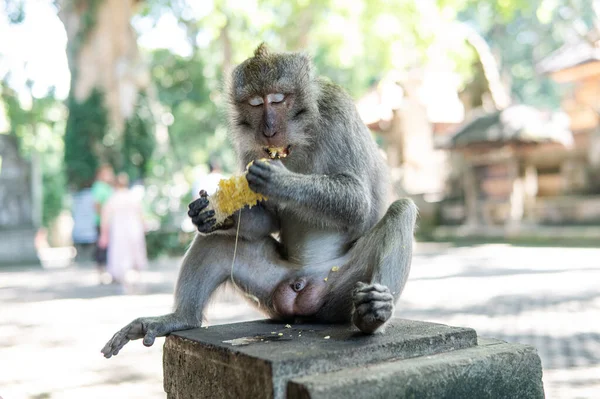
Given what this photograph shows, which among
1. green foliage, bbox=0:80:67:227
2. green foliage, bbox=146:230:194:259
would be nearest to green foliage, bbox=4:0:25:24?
green foliage, bbox=0:80:67:227

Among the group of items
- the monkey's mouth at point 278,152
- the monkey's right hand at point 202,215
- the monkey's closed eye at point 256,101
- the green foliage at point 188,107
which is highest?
the green foliage at point 188,107

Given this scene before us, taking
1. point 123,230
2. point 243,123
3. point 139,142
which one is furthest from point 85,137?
point 243,123

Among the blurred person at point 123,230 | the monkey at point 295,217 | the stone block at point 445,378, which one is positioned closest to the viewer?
the stone block at point 445,378

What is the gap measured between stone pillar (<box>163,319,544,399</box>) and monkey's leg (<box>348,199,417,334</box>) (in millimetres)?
110

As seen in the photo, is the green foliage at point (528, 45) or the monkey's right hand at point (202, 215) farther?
the green foliage at point (528, 45)

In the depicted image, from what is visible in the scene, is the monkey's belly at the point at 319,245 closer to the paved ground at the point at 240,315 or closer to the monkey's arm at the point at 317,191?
the monkey's arm at the point at 317,191

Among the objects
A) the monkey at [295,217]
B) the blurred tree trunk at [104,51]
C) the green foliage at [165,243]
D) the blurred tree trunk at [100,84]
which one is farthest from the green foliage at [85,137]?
the monkey at [295,217]

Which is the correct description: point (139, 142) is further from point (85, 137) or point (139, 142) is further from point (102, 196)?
point (102, 196)

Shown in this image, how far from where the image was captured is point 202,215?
117 inches

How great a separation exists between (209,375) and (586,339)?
4084 millimetres

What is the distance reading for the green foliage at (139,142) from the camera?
17.9m

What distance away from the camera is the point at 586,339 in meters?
5.54

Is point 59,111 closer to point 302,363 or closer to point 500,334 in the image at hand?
point 500,334

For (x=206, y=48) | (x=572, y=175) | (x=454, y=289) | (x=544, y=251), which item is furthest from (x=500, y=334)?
(x=206, y=48)
